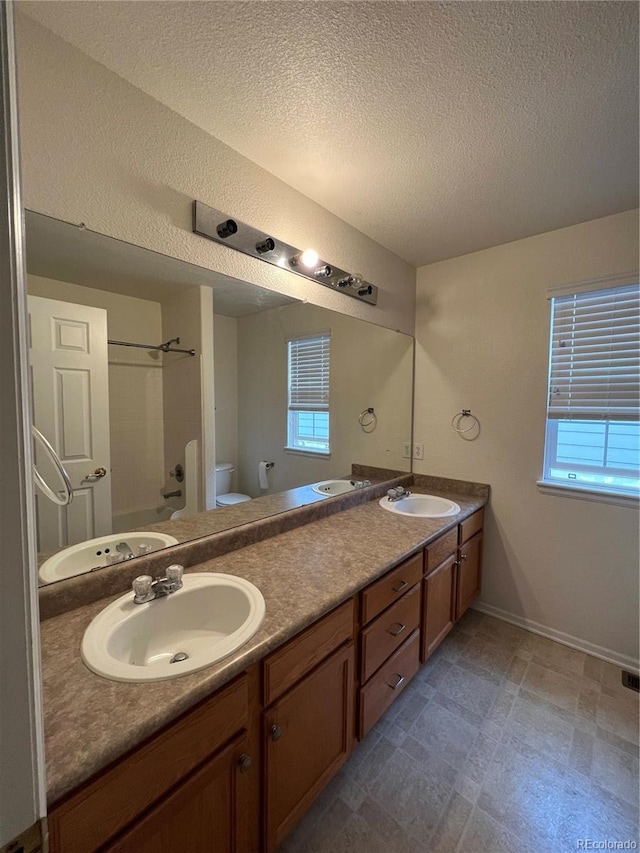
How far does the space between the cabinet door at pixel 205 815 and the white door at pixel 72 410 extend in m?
→ 0.73

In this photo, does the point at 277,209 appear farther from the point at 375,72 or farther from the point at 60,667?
the point at 60,667

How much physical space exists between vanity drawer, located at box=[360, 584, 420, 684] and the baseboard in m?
1.05

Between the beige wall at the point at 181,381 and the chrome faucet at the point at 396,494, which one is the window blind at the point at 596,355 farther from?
the beige wall at the point at 181,381

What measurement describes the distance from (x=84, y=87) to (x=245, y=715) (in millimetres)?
1780

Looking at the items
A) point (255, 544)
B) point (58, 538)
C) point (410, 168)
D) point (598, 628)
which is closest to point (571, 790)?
point (598, 628)

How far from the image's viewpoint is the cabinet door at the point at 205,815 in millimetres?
678

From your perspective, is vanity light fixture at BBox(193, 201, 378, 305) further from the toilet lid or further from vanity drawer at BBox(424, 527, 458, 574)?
vanity drawer at BBox(424, 527, 458, 574)

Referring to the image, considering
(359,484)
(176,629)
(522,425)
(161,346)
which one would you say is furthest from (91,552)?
(522,425)

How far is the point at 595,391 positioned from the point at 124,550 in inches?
Result: 95.1

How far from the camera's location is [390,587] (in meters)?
1.36

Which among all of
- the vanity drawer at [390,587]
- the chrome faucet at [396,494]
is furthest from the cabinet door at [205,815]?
the chrome faucet at [396,494]

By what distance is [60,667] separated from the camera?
2.52 feet

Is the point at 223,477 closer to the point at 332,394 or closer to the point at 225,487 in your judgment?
the point at 225,487

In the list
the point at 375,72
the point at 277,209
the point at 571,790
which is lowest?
the point at 571,790
